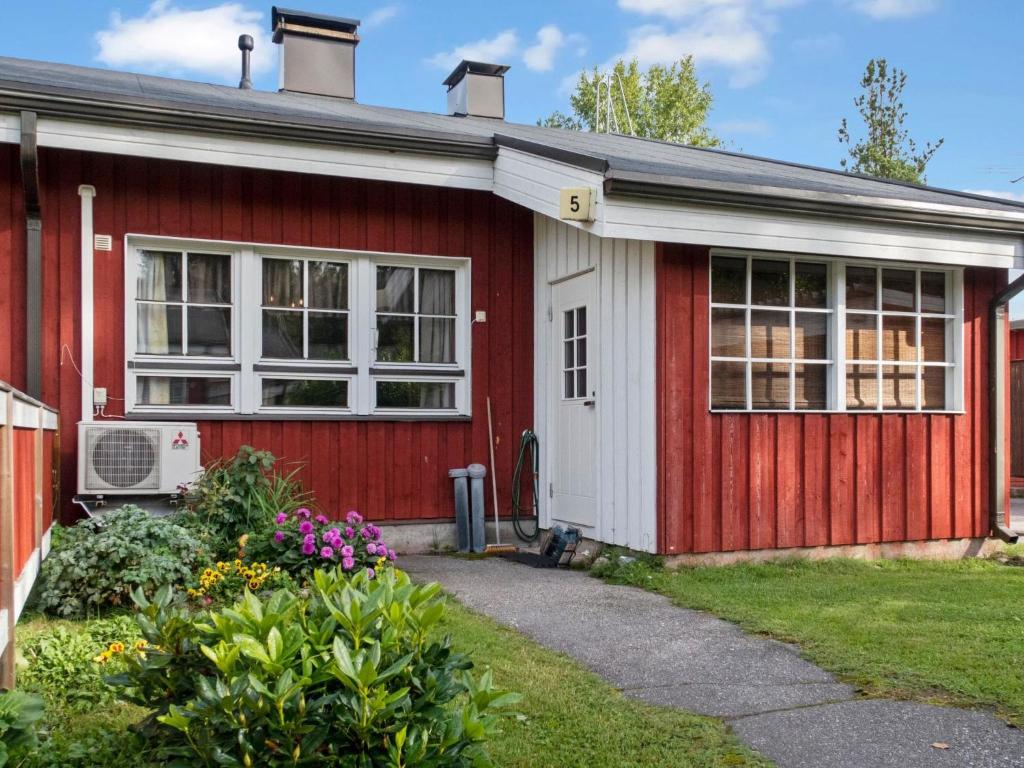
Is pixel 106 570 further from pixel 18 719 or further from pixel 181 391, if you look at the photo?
pixel 18 719

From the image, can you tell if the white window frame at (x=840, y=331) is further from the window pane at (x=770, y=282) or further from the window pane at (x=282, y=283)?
the window pane at (x=282, y=283)

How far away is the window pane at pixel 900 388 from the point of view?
7.56 metres

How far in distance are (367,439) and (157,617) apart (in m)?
4.78

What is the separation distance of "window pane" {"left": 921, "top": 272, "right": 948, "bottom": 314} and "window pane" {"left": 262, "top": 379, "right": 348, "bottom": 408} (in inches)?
180

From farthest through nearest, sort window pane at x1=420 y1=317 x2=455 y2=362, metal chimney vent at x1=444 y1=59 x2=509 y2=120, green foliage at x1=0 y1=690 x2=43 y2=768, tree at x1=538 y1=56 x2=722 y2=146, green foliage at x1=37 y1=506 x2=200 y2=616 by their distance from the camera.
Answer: tree at x1=538 y1=56 x2=722 y2=146 < metal chimney vent at x1=444 y1=59 x2=509 y2=120 < window pane at x1=420 y1=317 x2=455 y2=362 < green foliage at x1=37 y1=506 x2=200 y2=616 < green foliage at x1=0 y1=690 x2=43 y2=768

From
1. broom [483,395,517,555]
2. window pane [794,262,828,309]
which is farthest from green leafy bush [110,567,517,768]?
window pane [794,262,828,309]

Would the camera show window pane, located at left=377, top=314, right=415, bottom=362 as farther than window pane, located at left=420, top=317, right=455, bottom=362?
No

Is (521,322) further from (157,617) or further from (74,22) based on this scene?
(74,22)

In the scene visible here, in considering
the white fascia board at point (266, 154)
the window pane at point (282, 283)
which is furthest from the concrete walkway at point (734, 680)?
the white fascia board at point (266, 154)

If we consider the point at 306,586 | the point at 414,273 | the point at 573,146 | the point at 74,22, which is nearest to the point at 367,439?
Answer: the point at 414,273

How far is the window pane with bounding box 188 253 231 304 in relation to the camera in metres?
7.30

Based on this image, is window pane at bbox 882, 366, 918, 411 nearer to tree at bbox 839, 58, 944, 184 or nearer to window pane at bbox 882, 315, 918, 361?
window pane at bbox 882, 315, 918, 361

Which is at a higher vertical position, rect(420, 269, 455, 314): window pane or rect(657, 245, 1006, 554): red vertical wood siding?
rect(420, 269, 455, 314): window pane

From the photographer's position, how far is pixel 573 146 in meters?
8.74
